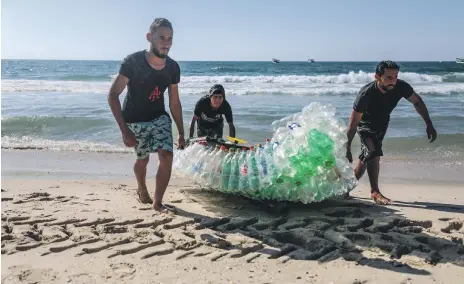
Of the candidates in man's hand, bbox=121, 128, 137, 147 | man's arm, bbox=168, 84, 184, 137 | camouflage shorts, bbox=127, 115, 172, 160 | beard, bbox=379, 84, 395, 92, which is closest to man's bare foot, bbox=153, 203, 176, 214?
camouflage shorts, bbox=127, 115, 172, 160

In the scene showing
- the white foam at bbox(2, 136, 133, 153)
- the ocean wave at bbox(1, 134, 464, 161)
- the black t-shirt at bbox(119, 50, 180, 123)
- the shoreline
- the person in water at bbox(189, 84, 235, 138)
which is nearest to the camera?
the black t-shirt at bbox(119, 50, 180, 123)

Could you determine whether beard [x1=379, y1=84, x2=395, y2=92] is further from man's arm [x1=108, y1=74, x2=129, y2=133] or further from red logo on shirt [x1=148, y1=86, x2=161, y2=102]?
man's arm [x1=108, y1=74, x2=129, y2=133]

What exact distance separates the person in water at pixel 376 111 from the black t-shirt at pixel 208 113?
1.79m

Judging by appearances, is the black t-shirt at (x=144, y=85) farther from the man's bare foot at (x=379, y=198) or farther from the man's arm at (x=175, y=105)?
the man's bare foot at (x=379, y=198)

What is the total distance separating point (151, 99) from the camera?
185 inches

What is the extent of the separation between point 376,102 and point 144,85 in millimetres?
2491

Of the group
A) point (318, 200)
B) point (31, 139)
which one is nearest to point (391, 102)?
point (318, 200)

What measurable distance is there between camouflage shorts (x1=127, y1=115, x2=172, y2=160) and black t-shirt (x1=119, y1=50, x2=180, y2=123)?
53 mm

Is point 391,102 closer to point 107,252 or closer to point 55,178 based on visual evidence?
point 107,252

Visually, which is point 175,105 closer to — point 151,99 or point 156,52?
point 151,99

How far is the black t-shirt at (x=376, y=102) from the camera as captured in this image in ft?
17.1

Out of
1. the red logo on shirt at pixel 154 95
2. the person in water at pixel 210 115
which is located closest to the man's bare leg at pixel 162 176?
the red logo on shirt at pixel 154 95

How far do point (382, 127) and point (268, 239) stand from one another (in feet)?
7.72

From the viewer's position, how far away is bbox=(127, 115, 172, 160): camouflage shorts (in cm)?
467
